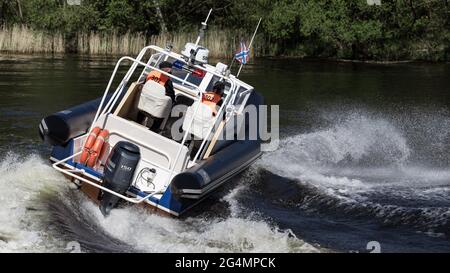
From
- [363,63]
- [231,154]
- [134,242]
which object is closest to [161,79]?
[231,154]

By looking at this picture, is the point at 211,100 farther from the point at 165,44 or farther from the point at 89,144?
the point at 165,44

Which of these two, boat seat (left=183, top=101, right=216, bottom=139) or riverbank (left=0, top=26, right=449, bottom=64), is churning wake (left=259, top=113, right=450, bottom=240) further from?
riverbank (left=0, top=26, right=449, bottom=64)

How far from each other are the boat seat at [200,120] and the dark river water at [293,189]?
87 cm

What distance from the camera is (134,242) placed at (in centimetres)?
681

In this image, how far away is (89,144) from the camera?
791cm

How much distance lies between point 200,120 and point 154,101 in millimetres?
595

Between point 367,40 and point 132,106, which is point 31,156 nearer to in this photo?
point 132,106

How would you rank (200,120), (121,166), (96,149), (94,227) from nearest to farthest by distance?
(94,227), (121,166), (96,149), (200,120)

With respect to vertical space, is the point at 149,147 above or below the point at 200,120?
below

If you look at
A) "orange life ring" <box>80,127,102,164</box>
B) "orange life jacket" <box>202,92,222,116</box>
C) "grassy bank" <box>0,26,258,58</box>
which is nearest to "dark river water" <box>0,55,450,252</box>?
"orange life ring" <box>80,127,102,164</box>

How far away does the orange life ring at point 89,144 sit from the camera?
787cm

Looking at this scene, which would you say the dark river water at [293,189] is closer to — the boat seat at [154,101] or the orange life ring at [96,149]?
the orange life ring at [96,149]

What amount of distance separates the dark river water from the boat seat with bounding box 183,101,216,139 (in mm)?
872

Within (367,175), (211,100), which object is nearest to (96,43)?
(367,175)
